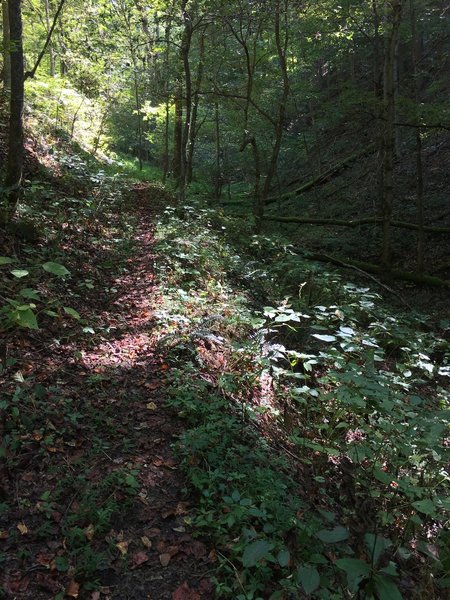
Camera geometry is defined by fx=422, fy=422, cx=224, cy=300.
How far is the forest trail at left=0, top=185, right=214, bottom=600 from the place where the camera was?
2.46m

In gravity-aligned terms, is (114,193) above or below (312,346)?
above

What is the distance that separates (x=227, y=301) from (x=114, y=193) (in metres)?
6.39

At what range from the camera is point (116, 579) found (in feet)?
8.13

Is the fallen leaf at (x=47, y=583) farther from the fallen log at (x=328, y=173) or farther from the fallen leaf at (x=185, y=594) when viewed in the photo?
the fallen log at (x=328, y=173)

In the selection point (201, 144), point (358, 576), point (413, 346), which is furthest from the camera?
point (201, 144)

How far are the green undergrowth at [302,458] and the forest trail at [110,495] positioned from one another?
0.18 m

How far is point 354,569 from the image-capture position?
1473 millimetres

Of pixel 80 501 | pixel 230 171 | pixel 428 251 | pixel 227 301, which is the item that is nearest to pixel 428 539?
pixel 80 501

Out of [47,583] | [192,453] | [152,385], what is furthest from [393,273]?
[47,583]

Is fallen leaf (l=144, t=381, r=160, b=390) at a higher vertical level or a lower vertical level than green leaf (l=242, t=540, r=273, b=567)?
lower

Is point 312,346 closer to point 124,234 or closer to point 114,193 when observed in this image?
point 124,234

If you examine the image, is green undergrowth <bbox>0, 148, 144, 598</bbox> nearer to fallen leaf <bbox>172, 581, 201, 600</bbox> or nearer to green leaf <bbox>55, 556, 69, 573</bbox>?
green leaf <bbox>55, 556, 69, 573</bbox>

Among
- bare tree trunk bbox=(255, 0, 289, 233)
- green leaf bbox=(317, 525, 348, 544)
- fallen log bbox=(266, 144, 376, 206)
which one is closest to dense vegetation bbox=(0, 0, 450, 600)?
green leaf bbox=(317, 525, 348, 544)

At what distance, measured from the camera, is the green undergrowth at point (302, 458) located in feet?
7.93
